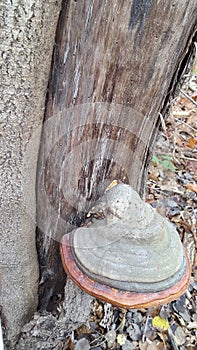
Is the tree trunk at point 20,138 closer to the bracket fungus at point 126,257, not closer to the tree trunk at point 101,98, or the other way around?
the tree trunk at point 101,98

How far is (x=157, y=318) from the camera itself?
2.70 metres

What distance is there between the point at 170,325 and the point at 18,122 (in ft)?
6.70

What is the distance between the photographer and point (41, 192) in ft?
6.05

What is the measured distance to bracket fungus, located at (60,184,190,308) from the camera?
61.1 inches

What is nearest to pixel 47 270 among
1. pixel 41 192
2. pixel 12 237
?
pixel 12 237

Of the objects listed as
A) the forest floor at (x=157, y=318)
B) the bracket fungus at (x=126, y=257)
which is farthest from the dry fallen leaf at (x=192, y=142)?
the bracket fungus at (x=126, y=257)

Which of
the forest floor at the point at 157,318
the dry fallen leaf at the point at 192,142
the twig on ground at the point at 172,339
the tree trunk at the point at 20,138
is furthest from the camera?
the dry fallen leaf at the point at 192,142

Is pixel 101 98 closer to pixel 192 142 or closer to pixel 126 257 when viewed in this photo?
pixel 126 257

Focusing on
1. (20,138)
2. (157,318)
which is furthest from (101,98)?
(157,318)

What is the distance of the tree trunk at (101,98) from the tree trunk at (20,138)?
7 centimetres

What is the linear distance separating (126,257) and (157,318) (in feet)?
4.54

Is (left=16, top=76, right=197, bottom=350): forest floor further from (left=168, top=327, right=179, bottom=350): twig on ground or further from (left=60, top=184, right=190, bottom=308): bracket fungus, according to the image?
(left=60, top=184, right=190, bottom=308): bracket fungus

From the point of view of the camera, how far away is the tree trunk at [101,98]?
1.34 meters

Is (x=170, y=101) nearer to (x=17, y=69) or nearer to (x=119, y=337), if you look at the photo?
(x=17, y=69)
